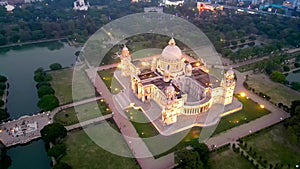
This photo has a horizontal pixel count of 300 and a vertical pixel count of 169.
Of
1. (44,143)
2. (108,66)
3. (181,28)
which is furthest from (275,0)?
(44,143)

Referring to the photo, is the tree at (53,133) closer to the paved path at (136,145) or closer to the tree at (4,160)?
the tree at (4,160)

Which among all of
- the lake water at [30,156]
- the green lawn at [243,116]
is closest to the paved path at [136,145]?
→ the green lawn at [243,116]

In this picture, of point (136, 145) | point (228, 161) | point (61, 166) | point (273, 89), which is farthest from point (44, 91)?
point (273, 89)

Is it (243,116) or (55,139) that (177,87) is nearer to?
(243,116)

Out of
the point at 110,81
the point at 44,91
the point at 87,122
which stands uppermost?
the point at 44,91

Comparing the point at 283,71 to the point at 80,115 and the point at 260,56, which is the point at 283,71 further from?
the point at 80,115

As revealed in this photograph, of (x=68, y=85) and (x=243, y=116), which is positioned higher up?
(x=68, y=85)

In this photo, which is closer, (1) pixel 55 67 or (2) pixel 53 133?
(2) pixel 53 133
